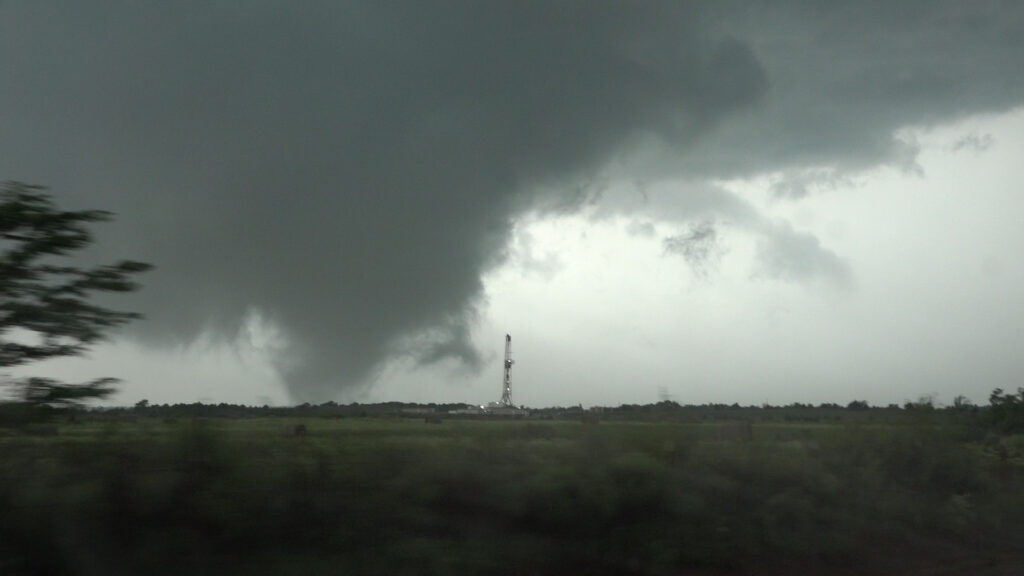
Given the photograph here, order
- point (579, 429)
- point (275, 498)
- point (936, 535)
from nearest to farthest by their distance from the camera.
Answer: point (275, 498)
point (579, 429)
point (936, 535)

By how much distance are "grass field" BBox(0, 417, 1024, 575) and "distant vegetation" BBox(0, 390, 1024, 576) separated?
20 millimetres

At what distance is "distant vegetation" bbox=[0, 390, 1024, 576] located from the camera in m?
8.92

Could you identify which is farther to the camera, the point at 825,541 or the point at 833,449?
the point at 833,449

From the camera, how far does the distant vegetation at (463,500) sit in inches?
351

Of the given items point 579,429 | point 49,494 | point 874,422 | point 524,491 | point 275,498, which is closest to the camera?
point 49,494

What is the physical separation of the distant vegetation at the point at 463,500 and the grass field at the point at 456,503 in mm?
20

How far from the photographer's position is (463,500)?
409 inches

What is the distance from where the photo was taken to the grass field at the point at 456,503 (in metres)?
8.88

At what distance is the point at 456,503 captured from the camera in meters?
10.4

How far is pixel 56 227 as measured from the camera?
10.9m

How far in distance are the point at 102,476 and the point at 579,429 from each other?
19.2ft

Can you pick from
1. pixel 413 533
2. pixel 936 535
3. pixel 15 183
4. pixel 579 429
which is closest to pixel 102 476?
pixel 413 533

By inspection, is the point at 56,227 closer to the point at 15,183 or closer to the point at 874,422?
the point at 15,183

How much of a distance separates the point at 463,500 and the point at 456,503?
0.09 meters
